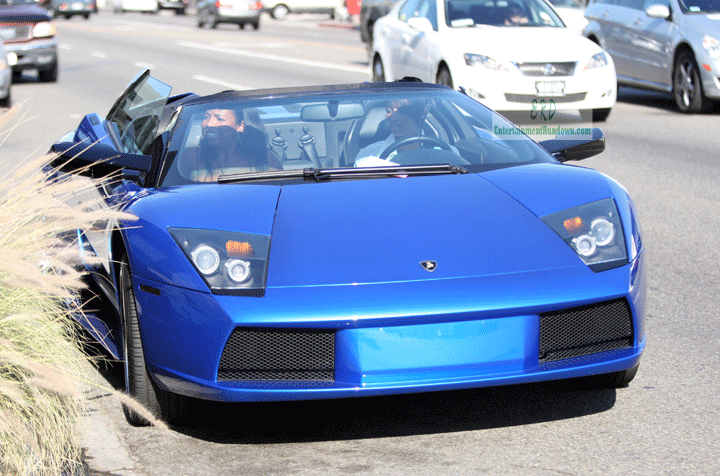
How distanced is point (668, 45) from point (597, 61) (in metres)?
1.89

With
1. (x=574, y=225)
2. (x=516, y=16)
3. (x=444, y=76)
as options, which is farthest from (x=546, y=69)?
(x=574, y=225)

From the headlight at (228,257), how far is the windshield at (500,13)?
31.6ft

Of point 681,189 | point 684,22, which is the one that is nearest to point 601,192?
point 681,189

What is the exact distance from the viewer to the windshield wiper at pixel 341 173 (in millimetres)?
4180

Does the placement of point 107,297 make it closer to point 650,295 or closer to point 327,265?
point 327,265

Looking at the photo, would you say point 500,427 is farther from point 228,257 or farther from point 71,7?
point 71,7

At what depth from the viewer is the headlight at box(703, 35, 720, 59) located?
12584mm

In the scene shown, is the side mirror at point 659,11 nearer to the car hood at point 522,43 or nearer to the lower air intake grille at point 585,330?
the car hood at point 522,43

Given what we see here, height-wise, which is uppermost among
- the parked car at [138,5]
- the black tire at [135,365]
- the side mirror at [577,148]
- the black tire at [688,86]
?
the side mirror at [577,148]

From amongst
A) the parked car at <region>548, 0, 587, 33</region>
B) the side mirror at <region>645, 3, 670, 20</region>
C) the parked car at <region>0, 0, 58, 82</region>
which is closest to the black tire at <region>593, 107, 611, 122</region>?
the side mirror at <region>645, 3, 670, 20</region>

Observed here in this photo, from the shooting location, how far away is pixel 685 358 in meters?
4.40

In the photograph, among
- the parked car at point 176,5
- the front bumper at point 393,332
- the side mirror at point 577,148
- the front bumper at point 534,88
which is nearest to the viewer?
the front bumper at point 393,332

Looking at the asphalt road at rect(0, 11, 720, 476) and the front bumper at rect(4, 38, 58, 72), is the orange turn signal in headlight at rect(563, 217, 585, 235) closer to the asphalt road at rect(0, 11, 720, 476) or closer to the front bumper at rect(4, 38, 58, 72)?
the asphalt road at rect(0, 11, 720, 476)

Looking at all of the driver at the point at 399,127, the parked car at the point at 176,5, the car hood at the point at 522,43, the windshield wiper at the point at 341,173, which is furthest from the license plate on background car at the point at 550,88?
the parked car at the point at 176,5
